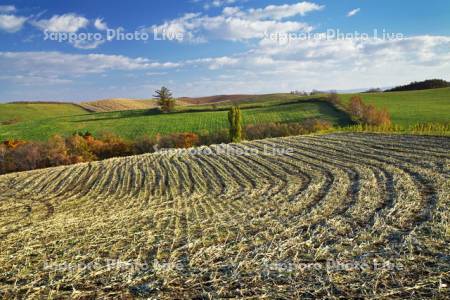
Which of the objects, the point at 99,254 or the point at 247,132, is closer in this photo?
the point at 99,254

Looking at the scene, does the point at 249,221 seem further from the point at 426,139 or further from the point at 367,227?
the point at 426,139

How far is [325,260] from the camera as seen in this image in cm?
743

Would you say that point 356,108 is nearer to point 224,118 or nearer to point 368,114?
point 368,114

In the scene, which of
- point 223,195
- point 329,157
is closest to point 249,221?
point 223,195

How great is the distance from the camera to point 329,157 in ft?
76.3

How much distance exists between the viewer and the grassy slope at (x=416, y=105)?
192 ft

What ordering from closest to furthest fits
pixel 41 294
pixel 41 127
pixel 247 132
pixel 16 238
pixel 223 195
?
pixel 41 294
pixel 16 238
pixel 223 195
pixel 247 132
pixel 41 127

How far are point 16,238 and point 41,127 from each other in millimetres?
77882

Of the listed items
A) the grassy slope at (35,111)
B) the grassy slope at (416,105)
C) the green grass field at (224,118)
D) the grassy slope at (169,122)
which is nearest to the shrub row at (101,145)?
the green grass field at (224,118)

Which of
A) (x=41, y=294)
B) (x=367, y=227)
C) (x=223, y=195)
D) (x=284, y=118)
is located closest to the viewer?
(x=41, y=294)

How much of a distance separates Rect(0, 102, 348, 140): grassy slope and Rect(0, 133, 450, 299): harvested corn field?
47627 mm

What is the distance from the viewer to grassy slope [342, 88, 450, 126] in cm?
5859

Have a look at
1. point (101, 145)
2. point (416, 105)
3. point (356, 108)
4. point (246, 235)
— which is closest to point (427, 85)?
point (416, 105)

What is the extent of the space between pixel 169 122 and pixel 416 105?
4903cm
